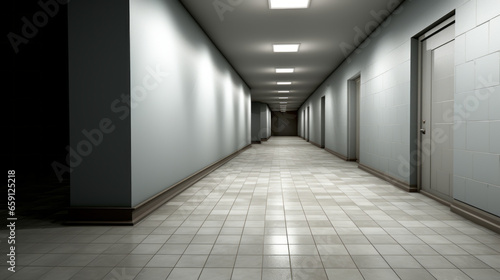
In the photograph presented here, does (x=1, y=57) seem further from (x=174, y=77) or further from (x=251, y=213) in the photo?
(x=251, y=213)

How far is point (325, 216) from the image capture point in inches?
161

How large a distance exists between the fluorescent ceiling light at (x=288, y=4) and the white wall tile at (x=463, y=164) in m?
3.51

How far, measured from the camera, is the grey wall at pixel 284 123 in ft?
127

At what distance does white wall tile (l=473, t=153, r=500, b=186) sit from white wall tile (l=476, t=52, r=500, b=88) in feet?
2.49

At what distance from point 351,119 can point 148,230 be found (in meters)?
8.42

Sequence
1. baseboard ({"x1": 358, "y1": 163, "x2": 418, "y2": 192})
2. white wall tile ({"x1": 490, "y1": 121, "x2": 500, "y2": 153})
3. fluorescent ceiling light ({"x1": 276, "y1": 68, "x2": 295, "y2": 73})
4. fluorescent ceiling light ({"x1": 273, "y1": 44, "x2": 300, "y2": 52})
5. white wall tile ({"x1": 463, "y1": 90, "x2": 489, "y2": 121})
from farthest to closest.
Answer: fluorescent ceiling light ({"x1": 276, "y1": 68, "x2": 295, "y2": 73}) < fluorescent ceiling light ({"x1": 273, "y1": 44, "x2": 300, "y2": 52}) < baseboard ({"x1": 358, "y1": 163, "x2": 418, "y2": 192}) < white wall tile ({"x1": 463, "y1": 90, "x2": 489, "y2": 121}) < white wall tile ({"x1": 490, "y1": 121, "x2": 500, "y2": 153})

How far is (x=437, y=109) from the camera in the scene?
496cm

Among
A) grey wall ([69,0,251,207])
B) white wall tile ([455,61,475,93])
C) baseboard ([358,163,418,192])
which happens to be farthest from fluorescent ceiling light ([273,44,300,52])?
white wall tile ([455,61,475,93])

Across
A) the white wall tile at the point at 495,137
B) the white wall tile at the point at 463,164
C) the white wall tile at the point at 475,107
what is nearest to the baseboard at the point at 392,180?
the white wall tile at the point at 463,164

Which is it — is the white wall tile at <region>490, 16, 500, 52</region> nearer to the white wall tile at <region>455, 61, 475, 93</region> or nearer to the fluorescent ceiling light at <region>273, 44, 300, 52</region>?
the white wall tile at <region>455, 61, 475, 93</region>

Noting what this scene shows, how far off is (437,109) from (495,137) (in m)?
1.63

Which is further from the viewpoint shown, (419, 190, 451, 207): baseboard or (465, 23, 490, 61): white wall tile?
(419, 190, 451, 207): baseboard

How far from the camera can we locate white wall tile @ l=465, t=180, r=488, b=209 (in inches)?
142

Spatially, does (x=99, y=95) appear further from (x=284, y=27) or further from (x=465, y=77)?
(x=284, y=27)
